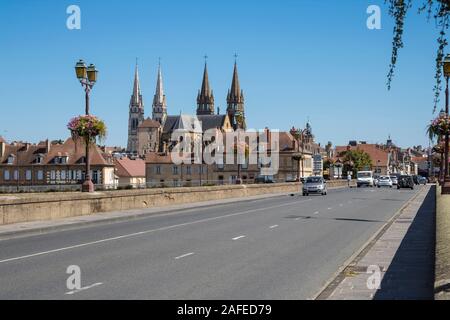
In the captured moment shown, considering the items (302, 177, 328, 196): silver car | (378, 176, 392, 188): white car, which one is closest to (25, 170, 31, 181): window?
(378, 176, 392, 188): white car

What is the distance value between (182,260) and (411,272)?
458 cm

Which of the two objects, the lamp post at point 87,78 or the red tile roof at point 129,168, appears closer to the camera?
the lamp post at point 87,78

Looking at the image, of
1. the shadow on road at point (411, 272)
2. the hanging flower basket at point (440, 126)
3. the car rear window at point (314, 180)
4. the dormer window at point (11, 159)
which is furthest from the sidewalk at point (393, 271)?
the dormer window at point (11, 159)

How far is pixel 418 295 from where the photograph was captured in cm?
947

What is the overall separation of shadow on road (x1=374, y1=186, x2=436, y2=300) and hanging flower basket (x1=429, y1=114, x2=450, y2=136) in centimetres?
2026

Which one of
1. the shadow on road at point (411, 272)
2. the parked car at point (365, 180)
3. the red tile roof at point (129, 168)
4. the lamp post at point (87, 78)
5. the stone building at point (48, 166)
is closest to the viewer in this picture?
the shadow on road at point (411, 272)

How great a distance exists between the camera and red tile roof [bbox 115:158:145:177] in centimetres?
13100

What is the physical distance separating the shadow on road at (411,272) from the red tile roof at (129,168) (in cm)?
11543

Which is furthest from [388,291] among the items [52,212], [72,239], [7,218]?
[52,212]

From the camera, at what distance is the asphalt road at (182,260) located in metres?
9.80

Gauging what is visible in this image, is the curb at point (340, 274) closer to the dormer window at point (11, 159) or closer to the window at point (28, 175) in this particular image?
the window at point (28, 175)
